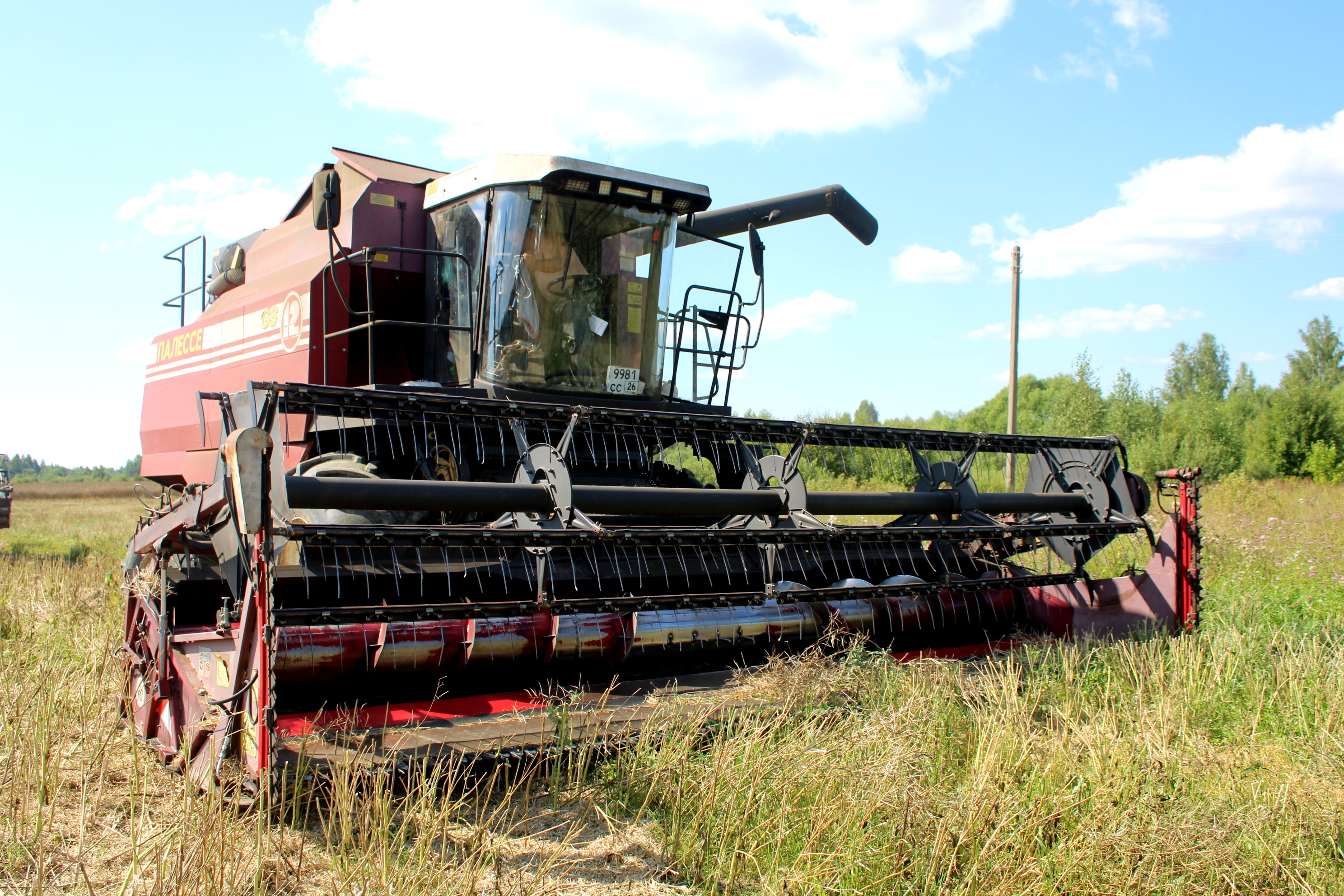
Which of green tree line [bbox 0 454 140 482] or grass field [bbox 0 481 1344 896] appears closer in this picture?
grass field [bbox 0 481 1344 896]

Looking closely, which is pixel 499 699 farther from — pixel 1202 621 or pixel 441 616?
pixel 1202 621

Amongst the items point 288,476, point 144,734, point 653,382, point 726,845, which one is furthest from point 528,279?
point 726,845

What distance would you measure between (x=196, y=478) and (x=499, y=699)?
13.1 feet

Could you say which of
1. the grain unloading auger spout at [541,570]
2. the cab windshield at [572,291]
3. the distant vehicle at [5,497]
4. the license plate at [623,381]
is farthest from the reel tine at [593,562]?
the distant vehicle at [5,497]

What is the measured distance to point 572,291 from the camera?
194 inches

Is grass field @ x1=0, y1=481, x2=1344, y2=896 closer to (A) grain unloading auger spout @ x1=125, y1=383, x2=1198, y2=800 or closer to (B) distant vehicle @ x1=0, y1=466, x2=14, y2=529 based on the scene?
(A) grain unloading auger spout @ x1=125, y1=383, x2=1198, y2=800

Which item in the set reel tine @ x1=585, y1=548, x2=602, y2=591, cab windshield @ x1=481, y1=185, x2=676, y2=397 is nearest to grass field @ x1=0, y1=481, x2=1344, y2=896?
reel tine @ x1=585, y1=548, x2=602, y2=591

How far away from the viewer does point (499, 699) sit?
3.40 m

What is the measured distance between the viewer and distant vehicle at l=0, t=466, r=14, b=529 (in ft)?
39.3

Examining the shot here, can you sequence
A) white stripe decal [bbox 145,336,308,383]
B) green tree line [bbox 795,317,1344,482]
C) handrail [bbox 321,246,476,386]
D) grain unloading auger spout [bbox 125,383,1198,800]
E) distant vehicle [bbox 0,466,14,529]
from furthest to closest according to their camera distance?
green tree line [bbox 795,317,1344,482] → distant vehicle [bbox 0,466,14,529] → white stripe decal [bbox 145,336,308,383] → handrail [bbox 321,246,476,386] → grain unloading auger spout [bbox 125,383,1198,800]

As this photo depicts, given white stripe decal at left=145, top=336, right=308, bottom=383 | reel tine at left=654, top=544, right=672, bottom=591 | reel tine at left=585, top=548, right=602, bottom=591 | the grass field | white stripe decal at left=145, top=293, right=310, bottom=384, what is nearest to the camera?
the grass field

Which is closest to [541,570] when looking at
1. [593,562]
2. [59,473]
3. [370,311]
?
[593,562]

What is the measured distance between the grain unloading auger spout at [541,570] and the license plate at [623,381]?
1.08ft

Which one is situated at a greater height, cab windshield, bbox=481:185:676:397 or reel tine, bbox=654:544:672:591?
cab windshield, bbox=481:185:676:397
